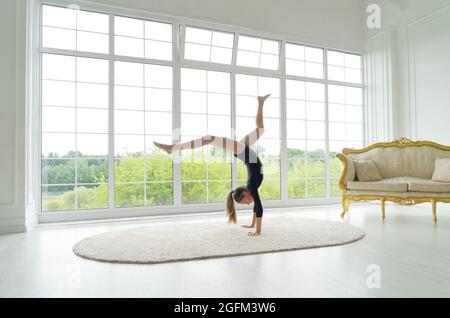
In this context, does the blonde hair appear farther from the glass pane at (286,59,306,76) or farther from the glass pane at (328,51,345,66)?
the glass pane at (328,51,345,66)

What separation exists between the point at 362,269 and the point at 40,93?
173 inches

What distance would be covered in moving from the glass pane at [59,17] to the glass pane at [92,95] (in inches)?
34.8

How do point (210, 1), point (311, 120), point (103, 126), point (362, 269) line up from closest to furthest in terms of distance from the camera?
point (362, 269) → point (103, 126) → point (210, 1) → point (311, 120)

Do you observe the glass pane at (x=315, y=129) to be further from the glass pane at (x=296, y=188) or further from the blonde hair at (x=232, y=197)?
the blonde hair at (x=232, y=197)

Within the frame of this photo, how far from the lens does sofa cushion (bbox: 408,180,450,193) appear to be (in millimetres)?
3584

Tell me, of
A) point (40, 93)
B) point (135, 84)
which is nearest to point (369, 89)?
point (135, 84)

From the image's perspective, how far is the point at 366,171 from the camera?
442 centimetres

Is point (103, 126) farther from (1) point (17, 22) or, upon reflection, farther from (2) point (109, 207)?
(1) point (17, 22)

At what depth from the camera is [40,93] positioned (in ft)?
13.2

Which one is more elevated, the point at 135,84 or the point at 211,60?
the point at 211,60

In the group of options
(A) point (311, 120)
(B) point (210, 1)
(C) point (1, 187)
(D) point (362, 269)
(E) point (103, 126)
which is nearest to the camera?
(D) point (362, 269)

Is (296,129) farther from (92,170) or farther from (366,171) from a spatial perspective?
(92,170)

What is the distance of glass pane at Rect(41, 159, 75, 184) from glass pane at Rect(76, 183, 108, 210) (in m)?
0.21

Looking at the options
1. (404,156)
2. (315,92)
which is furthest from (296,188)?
(315,92)
